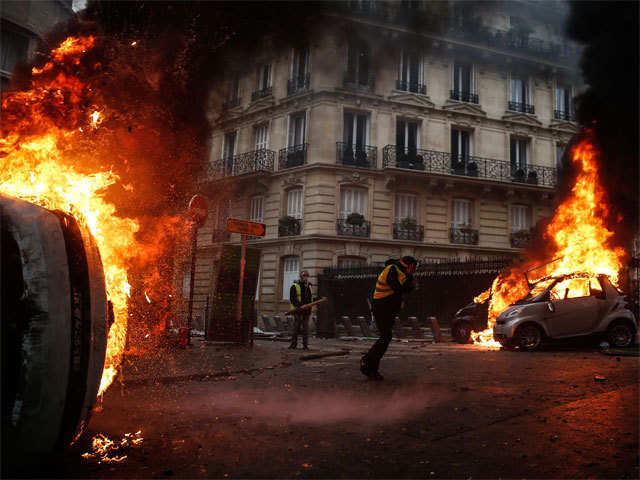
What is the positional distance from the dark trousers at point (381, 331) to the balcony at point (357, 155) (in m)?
17.4

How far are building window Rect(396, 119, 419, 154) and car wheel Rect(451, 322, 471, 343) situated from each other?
11.9m

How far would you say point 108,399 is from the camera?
15.4 ft

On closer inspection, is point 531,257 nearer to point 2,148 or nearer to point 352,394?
point 352,394

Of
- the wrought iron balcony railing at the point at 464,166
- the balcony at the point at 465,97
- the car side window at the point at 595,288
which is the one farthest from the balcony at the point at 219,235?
the car side window at the point at 595,288

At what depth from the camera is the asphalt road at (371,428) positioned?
2.85 metres

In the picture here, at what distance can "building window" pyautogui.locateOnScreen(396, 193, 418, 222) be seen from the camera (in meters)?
24.5

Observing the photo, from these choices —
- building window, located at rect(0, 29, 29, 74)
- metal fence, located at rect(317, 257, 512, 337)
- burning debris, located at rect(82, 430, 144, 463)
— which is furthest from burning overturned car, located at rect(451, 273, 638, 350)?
building window, located at rect(0, 29, 29, 74)

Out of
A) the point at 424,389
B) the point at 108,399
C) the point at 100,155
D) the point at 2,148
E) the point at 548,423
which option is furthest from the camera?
the point at 100,155

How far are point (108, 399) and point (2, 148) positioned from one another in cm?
275

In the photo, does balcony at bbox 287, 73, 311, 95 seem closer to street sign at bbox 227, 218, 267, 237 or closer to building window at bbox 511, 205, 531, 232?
street sign at bbox 227, 218, 267, 237

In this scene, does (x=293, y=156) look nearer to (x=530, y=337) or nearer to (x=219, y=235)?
(x=219, y=235)

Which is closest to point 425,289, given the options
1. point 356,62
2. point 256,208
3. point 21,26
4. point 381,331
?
point 256,208

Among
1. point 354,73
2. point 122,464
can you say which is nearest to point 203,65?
point 354,73

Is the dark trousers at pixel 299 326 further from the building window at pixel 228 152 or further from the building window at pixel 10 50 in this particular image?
the building window at pixel 228 152
